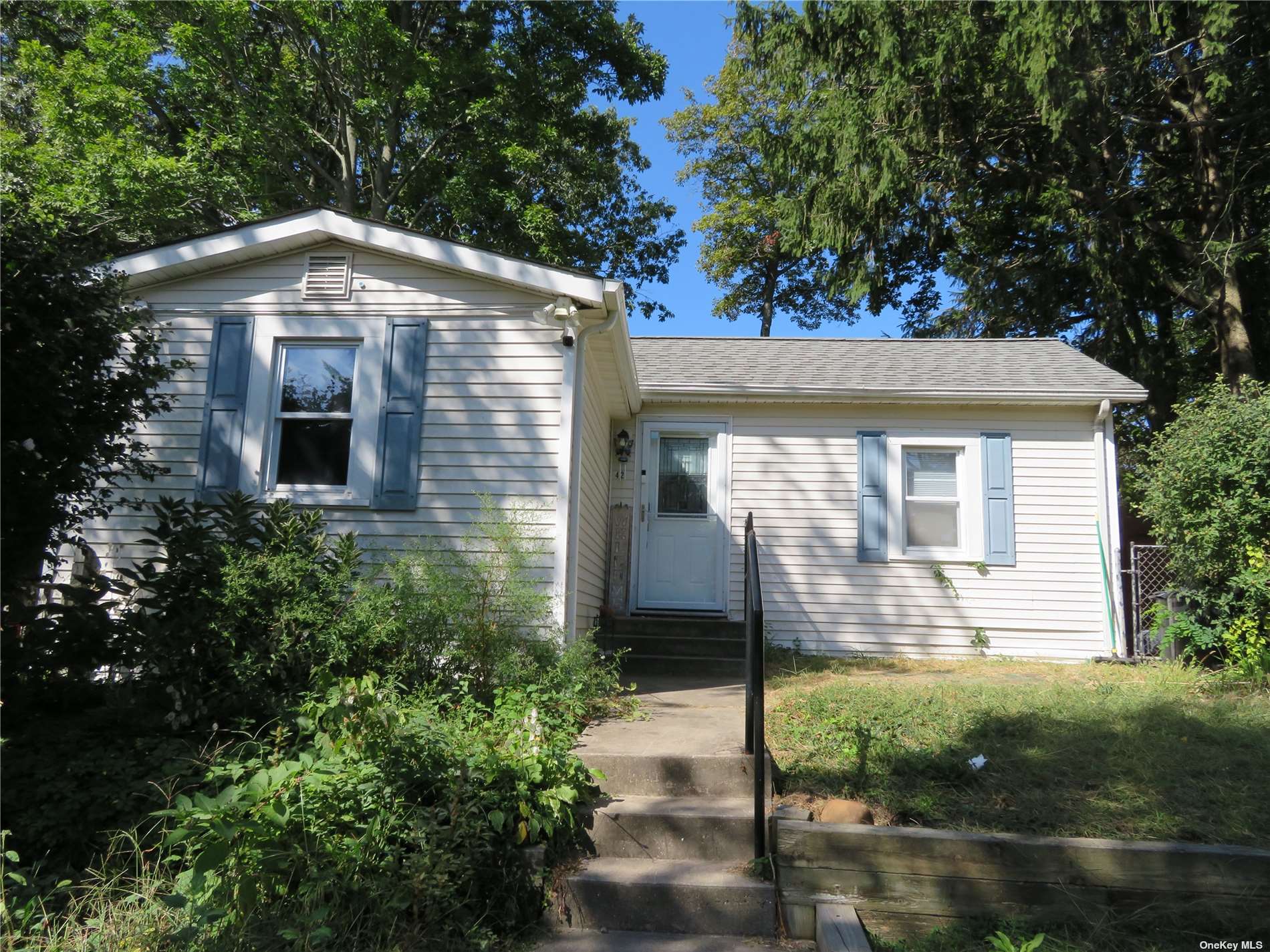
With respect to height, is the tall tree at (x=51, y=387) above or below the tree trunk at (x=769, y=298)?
below

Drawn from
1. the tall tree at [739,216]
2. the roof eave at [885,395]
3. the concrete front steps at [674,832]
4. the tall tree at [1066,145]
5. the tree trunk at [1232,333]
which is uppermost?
the tall tree at [739,216]

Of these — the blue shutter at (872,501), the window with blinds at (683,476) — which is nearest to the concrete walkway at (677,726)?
the window with blinds at (683,476)

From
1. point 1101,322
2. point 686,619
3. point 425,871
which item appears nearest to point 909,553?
point 686,619

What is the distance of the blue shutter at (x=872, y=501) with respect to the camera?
8680 mm

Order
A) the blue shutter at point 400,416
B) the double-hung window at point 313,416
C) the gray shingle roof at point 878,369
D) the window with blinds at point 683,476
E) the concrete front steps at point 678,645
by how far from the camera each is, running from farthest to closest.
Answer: the window with blinds at point 683,476
the gray shingle roof at point 878,369
the concrete front steps at point 678,645
the double-hung window at point 313,416
the blue shutter at point 400,416

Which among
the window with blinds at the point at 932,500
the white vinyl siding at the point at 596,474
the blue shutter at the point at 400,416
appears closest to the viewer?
the blue shutter at the point at 400,416

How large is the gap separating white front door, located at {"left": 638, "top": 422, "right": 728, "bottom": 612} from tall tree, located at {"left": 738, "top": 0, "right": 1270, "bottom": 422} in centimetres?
618

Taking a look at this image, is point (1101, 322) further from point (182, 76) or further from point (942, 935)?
point (182, 76)

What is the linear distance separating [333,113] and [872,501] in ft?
47.7

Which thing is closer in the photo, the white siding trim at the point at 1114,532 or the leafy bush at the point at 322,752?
the leafy bush at the point at 322,752

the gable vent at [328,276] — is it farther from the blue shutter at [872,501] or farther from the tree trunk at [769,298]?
the tree trunk at [769,298]

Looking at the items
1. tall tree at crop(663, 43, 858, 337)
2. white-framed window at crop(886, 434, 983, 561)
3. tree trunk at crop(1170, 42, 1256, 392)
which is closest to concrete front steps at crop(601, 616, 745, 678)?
white-framed window at crop(886, 434, 983, 561)

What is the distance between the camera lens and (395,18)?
1673 centimetres

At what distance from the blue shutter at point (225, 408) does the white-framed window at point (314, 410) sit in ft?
0.24
